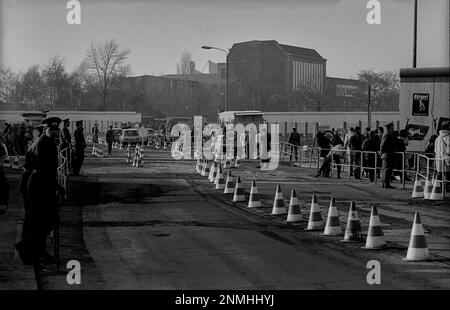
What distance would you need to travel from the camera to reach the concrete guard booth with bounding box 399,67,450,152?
84.0ft

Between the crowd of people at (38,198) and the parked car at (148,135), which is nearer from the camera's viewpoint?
the crowd of people at (38,198)

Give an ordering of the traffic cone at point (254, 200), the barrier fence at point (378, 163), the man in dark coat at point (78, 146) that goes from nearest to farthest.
Answer: 1. the traffic cone at point (254, 200)
2. the barrier fence at point (378, 163)
3. the man in dark coat at point (78, 146)

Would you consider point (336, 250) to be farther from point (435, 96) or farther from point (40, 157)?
point (435, 96)

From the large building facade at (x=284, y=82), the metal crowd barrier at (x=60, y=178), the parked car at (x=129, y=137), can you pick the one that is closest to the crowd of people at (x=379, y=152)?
the metal crowd barrier at (x=60, y=178)

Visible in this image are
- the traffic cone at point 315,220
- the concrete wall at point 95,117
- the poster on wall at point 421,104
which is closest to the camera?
the traffic cone at point 315,220

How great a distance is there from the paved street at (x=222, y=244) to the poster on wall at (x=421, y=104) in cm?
470

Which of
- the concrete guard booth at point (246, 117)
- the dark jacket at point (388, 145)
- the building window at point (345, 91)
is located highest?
the building window at point (345, 91)

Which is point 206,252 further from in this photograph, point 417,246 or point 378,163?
point 378,163

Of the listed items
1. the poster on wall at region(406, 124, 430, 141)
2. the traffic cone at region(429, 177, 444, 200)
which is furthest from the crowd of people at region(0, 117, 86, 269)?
the poster on wall at region(406, 124, 430, 141)

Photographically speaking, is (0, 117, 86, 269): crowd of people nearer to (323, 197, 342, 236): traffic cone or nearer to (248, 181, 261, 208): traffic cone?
(323, 197, 342, 236): traffic cone

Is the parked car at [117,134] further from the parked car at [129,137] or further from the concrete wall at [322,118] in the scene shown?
the concrete wall at [322,118]

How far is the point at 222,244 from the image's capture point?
39.9 feet

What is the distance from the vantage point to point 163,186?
2375cm

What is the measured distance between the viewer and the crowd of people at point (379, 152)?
20.8 metres
